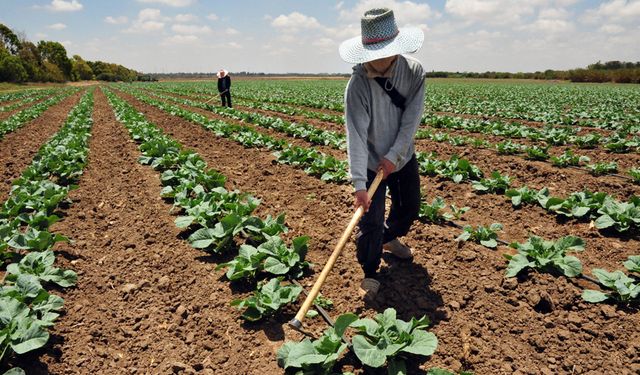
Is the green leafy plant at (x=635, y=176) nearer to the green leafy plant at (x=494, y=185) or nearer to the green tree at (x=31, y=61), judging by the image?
the green leafy plant at (x=494, y=185)

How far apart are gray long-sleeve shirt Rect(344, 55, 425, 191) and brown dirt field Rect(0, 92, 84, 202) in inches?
256

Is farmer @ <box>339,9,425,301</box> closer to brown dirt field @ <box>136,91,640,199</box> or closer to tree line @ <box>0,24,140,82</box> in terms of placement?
brown dirt field @ <box>136,91,640,199</box>

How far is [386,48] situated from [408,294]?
7.05ft

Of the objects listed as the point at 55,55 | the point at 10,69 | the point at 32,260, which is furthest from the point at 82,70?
the point at 32,260

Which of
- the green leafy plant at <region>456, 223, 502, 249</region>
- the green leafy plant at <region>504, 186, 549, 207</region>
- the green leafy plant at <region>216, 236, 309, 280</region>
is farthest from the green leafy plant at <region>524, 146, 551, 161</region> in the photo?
the green leafy plant at <region>216, 236, 309, 280</region>

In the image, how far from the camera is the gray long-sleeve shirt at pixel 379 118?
315 centimetres

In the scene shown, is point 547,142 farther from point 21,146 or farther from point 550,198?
point 21,146

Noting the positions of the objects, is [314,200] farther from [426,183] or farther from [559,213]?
[559,213]

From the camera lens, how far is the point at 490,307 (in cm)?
346

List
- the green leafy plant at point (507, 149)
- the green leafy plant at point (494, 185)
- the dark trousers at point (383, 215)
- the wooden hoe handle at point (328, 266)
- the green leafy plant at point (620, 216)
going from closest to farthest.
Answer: the wooden hoe handle at point (328, 266) < the dark trousers at point (383, 215) < the green leafy plant at point (620, 216) < the green leafy plant at point (494, 185) < the green leafy plant at point (507, 149)

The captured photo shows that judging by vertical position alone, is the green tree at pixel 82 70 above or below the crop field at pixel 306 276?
above

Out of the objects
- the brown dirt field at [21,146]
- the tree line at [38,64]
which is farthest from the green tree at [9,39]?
the brown dirt field at [21,146]

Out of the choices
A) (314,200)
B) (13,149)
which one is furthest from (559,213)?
(13,149)

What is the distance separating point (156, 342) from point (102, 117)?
17150 millimetres
